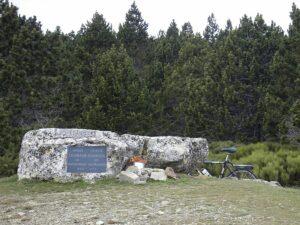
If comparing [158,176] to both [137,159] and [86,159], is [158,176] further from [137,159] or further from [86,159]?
[86,159]

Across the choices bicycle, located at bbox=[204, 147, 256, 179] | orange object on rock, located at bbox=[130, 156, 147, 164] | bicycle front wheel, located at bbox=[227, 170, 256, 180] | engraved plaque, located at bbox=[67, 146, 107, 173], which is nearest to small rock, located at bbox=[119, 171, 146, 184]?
engraved plaque, located at bbox=[67, 146, 107, 173]

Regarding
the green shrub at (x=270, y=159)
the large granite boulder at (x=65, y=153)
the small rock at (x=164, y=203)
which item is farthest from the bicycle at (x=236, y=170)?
the small rock at (x=164, y=203)

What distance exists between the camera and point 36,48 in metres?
21.3

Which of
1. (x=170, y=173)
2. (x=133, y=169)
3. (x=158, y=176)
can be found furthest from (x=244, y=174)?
(x=133, y=169)

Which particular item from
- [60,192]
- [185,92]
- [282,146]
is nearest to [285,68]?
[282,146]

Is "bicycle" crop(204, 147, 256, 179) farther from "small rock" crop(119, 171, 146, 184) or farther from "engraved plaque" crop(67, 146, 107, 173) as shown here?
"engraved plaque" crop(67, 146, 107, 173)

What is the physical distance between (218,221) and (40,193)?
5.17m

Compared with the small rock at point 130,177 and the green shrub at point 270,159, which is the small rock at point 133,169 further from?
the green shrub at point 270,159

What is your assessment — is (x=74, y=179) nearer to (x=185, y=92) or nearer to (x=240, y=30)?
(x=240, y=30)

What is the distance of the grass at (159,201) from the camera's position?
8562 mm

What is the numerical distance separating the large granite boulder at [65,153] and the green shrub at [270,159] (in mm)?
3377

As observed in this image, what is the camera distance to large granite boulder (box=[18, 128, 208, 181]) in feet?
42.0

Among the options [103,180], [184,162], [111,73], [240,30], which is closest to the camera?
[103,180]

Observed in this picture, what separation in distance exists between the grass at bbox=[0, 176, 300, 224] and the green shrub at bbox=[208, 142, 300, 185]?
5991mm
